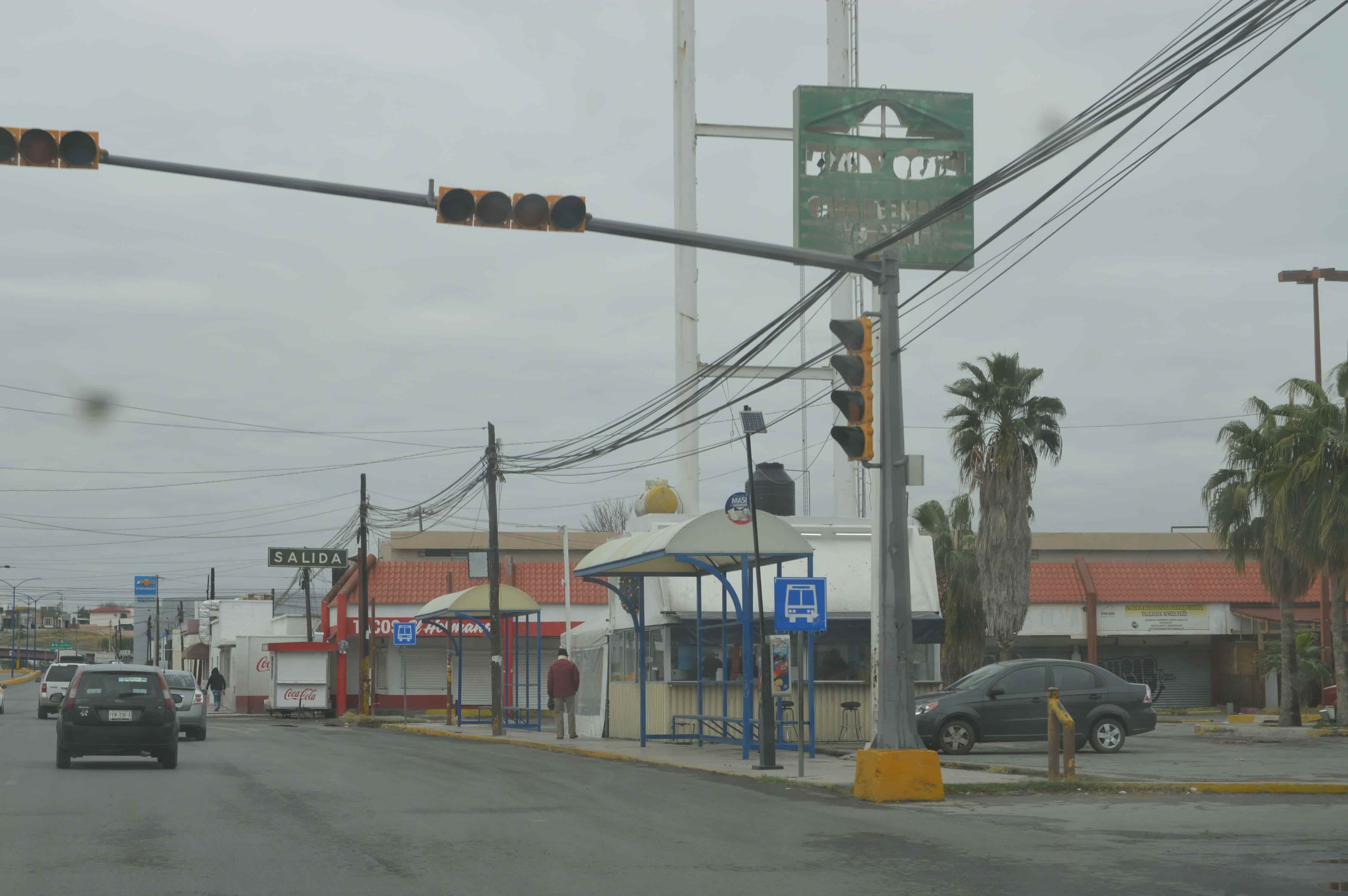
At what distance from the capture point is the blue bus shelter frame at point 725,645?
22.6 meters

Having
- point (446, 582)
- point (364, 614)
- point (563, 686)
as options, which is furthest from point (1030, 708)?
point (446, 582)

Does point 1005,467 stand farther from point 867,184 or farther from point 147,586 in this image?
point 147,586

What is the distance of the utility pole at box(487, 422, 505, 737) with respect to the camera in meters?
34.4

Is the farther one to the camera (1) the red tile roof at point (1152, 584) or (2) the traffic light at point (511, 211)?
(1) the red tile roof at point (1152, 584)

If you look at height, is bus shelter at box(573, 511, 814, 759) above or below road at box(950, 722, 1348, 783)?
above

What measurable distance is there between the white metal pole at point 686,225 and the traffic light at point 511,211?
18.9m

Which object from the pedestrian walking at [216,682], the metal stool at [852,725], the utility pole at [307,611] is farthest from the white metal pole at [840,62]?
the pedestrian walking at [216,682]

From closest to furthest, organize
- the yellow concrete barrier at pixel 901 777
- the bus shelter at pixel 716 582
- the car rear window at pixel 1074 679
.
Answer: the yellow concrete barrier at pixel 901 777
the bus shelter at pixel 716 582
the car rear window at pixel 1074 679

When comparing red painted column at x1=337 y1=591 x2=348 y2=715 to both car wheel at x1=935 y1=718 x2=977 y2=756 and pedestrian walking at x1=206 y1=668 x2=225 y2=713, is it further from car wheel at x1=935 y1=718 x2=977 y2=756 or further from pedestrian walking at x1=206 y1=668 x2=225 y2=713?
car wheel at x1=935 y1=718 x2=977 y2=756

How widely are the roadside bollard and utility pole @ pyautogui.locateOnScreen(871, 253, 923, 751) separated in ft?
6.72

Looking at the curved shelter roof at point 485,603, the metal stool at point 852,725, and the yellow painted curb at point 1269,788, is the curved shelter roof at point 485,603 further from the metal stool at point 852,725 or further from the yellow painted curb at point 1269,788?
the yellow painted curb at point 1269,788

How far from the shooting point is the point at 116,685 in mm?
20594

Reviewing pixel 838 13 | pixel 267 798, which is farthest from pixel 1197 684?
pixel 267 798

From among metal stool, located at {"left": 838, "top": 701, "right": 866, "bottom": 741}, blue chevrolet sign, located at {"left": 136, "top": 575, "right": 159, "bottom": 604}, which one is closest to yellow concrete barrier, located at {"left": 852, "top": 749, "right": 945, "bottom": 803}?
→ metal stool, located at {"left": 838, "top": 701, "right": 866, "bottom": 741}
